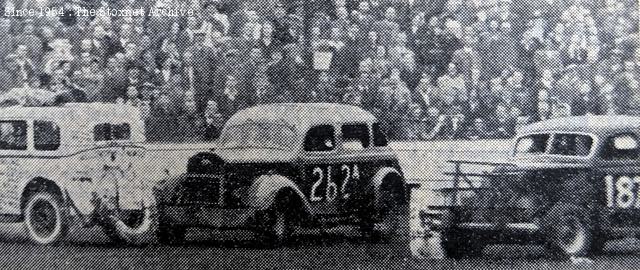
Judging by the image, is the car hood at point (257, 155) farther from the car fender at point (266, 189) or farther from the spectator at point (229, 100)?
the spectator at point (229, 100)

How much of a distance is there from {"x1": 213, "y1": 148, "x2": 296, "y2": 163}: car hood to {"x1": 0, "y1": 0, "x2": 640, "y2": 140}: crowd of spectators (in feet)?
0.70

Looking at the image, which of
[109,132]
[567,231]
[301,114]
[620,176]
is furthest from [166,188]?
[620,176]

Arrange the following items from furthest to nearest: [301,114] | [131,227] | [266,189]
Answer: [131,227] → [301,114] → [266,189]

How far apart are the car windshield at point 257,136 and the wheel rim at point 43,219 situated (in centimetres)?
124

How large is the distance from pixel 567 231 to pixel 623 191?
0.44 m

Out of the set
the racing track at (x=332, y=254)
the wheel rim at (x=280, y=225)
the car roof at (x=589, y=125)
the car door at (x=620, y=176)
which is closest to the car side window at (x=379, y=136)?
the racing track at (x=332, y=254)

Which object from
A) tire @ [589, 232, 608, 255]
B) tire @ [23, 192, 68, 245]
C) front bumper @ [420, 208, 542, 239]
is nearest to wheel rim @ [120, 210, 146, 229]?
tire @ [23, 192, 68, 245]

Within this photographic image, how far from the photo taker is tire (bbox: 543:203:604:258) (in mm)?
3488

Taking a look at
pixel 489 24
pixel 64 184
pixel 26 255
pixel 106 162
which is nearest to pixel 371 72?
pixel 489 24

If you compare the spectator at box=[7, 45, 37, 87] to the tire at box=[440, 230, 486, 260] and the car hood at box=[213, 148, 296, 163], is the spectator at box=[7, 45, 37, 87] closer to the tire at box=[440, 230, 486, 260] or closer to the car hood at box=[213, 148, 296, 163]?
the car hood at box=[213, 148, 296, 163]

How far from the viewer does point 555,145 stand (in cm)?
351

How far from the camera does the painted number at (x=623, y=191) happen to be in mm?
3498

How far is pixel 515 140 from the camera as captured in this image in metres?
3.55

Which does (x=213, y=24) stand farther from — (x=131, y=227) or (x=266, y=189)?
(x=131, y=227)
